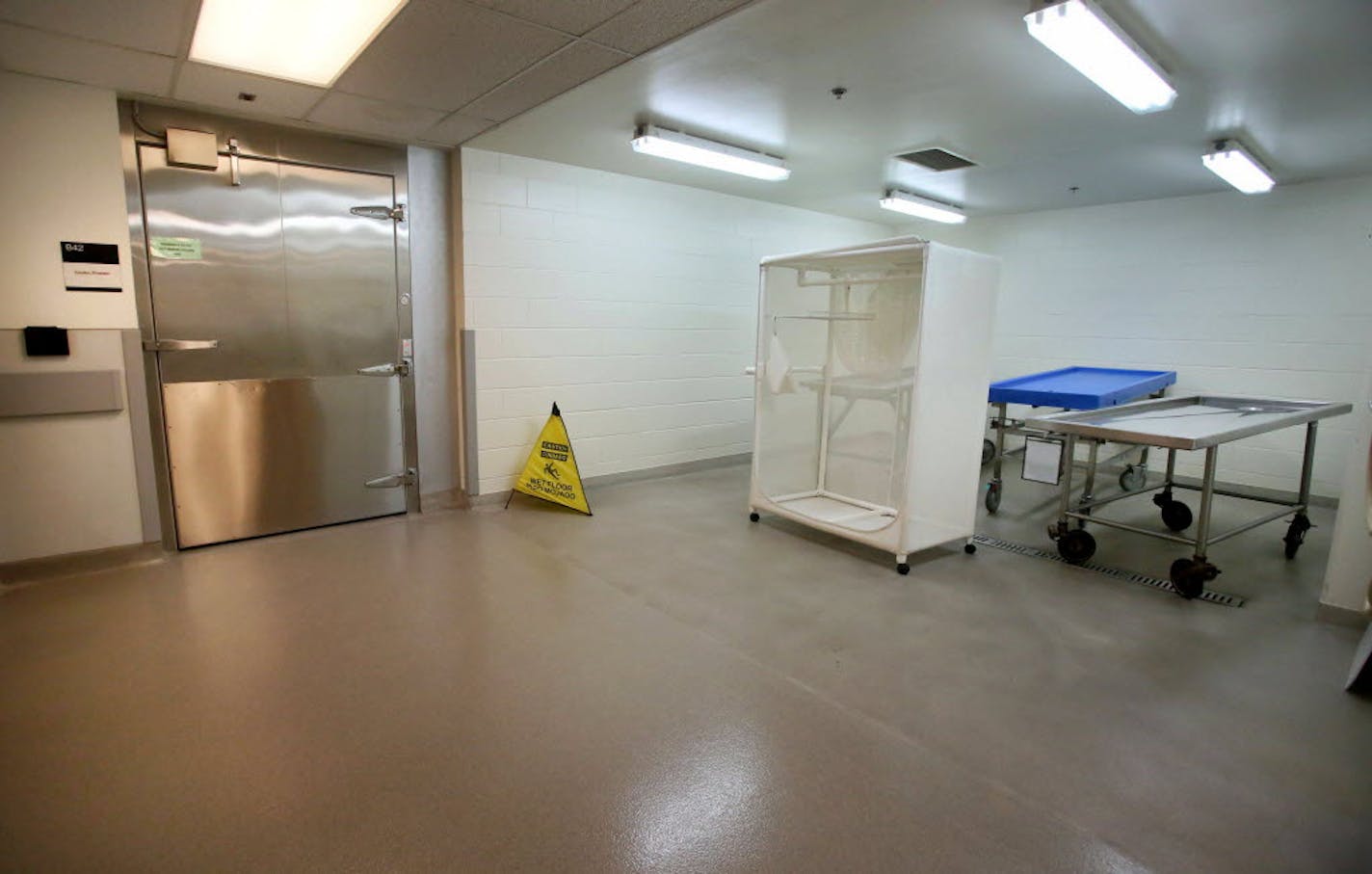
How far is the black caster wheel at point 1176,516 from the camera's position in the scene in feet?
14.7

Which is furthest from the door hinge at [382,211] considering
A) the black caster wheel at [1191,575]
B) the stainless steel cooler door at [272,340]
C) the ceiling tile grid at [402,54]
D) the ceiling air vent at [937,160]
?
the black caster wheel at [1191,575]

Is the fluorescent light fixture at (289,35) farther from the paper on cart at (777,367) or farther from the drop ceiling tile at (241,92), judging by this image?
the paper on cart at (777,367)

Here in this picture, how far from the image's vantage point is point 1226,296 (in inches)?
220

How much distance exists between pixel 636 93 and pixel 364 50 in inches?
51.7

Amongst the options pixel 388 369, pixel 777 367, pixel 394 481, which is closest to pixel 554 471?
pixel 394 481

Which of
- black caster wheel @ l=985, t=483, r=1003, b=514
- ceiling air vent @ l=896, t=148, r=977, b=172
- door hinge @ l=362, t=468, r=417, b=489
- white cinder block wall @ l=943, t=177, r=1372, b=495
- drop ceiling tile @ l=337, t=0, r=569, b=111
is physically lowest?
black caster wheel @ l=985, t=483, r=1003, b=514

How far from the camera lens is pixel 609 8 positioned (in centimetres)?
239

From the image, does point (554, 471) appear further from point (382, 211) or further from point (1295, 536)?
point (1295, 536)

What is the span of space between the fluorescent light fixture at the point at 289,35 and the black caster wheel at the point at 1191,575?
14.2 ft

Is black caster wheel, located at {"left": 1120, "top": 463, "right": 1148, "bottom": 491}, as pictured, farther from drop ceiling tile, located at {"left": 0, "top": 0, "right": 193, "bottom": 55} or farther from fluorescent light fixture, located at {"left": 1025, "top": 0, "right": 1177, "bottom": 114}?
drop ceiling tile, located at {"left": 0, "top": 0, "right": 193, "bottom": 55}

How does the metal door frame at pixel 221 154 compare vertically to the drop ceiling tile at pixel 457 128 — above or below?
below

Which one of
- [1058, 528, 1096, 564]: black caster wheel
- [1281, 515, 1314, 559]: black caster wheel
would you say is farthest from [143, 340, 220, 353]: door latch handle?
[1281, 515, 1314, 559]: black caster wheel

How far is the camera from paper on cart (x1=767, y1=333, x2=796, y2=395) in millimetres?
4320

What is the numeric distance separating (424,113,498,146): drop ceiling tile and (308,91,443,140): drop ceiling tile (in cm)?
6
